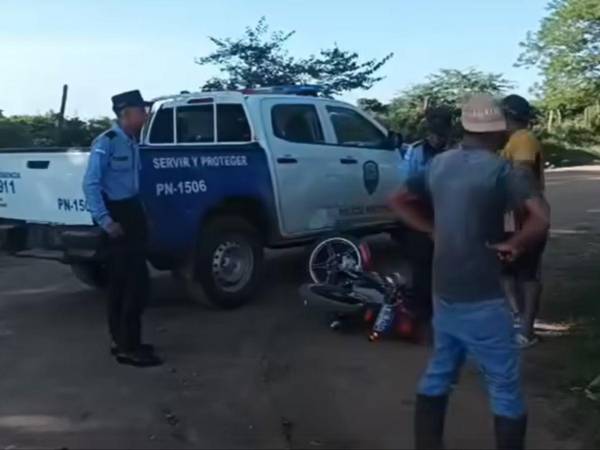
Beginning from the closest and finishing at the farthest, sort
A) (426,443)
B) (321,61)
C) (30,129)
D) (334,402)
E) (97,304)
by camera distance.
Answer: (426,443) → (334,402) → (97,304) → (30,129) → (321,61)

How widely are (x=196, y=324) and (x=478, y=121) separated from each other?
4578 mm

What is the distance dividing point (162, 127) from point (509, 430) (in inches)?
271

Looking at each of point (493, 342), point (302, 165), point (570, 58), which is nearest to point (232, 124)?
point (302, 165)

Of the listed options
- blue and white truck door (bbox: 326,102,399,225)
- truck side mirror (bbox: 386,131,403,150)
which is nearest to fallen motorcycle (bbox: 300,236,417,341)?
blue and white truck door (bbox: 326,102,399,225)

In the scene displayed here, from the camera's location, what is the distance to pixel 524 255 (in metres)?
7.08

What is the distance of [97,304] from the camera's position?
9.74 m

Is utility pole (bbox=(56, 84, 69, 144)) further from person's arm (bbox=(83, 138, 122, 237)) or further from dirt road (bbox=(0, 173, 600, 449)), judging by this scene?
person's arm (bbox=(83, 138, 122, 237))

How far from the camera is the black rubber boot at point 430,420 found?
498cm

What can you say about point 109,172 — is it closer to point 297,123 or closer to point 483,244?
point 483,244

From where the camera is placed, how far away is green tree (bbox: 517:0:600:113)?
1986 inches

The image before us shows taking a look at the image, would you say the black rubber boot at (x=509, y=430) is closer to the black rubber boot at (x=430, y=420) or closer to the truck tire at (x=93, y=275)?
the black rubber boot at (x=430, y=420)

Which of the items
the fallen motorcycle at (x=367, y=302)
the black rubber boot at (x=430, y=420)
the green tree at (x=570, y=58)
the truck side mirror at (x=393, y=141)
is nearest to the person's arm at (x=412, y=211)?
the black rubber boot at (x=430, y=420)

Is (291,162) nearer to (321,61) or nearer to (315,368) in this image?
(315,368)

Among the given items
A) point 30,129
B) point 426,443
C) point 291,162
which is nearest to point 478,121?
point 426,443
